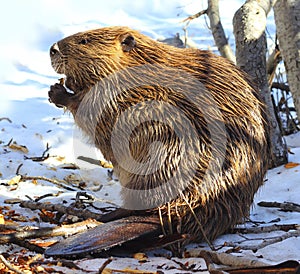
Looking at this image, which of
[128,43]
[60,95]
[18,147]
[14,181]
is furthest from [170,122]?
[18,147]

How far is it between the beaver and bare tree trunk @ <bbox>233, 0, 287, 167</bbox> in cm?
87

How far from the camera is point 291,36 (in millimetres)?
2904

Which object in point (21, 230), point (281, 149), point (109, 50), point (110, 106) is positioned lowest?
point (21, 230)

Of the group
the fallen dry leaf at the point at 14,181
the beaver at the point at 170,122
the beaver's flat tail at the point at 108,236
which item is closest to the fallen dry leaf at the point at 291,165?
the beaver at the point at 170,122

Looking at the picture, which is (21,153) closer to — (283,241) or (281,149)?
(281,149)

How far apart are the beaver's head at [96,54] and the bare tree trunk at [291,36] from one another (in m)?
1.05

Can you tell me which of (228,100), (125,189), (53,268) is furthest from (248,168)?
(53,268)

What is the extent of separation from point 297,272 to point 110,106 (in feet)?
3.41

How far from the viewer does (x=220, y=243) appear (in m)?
1.95

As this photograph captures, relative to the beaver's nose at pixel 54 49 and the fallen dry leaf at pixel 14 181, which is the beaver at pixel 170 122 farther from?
the fallen dry leaf at pixel 14 181

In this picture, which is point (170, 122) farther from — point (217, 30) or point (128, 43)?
point (217, 30)

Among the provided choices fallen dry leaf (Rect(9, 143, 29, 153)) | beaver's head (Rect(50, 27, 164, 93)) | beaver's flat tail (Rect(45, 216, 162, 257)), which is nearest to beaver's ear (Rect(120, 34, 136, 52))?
beaver's head (Rect(50, 27, 164, 93))

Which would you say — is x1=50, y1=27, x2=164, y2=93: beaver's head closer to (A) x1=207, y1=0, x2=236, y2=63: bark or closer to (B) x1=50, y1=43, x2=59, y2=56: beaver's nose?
Answer: (B) x1=50, y1=43, x2=59, y2=56: beaver's nose

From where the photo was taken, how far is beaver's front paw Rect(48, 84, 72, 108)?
2.23m
